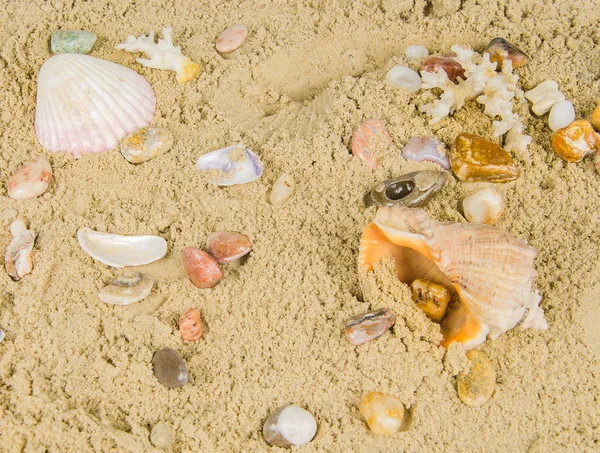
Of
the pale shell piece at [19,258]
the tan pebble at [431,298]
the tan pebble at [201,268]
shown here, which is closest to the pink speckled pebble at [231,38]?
the tan pebble at [201,268]

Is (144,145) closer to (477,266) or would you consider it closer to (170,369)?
(170,369)

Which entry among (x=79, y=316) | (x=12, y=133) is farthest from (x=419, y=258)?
(x=12, y=133)

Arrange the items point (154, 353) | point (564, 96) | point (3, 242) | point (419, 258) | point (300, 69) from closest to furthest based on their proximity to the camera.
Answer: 1. point (154, 353)
2. point (419, 258)
3. point (3, 242)
4. point (564, 96)
5. point (300, 69)

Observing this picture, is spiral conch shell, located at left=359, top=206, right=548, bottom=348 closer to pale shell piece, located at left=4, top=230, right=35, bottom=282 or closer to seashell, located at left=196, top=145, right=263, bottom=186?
seashell, located at left=196, top=145, right=263, bottom=186

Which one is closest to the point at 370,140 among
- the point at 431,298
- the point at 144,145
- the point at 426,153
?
the point at 426,153

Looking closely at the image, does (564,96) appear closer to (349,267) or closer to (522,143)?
(522,143)

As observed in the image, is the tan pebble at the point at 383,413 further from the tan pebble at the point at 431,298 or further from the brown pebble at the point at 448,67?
the brown pebble at the point at 448,67
